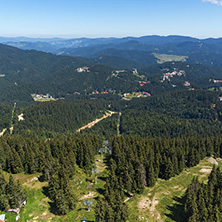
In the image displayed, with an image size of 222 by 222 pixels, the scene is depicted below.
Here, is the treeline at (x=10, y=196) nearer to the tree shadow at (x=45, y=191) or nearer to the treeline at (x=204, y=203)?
the tree shadow at (x=45, y=191)

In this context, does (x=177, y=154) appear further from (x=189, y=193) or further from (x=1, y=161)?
(x=1, y=161)

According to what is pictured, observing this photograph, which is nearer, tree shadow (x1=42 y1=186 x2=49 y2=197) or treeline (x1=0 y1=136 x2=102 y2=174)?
tree shadow (x1=42 y1=186 x2=49 y2=197)

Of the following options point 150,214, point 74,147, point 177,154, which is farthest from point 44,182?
point 177,154

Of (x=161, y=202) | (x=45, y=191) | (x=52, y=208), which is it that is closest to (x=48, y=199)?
(x=45, y=191)

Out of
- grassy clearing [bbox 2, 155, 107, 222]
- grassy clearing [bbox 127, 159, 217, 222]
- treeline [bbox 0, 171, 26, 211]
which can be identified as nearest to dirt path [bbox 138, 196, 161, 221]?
grassy clearing [bbox 127, 159, 217, 222]

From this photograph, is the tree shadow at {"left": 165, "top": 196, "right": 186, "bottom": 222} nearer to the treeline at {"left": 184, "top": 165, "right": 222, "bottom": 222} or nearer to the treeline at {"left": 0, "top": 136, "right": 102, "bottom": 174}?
the treeline at {"left": 184, "top": 165, "right": 222, "bottom": 222}

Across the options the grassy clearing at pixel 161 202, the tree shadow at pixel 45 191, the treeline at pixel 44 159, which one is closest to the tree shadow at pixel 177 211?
the grassy clearing at pixel 161 202

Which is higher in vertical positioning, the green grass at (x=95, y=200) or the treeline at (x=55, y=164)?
the treeline at (x=55, y=164)
